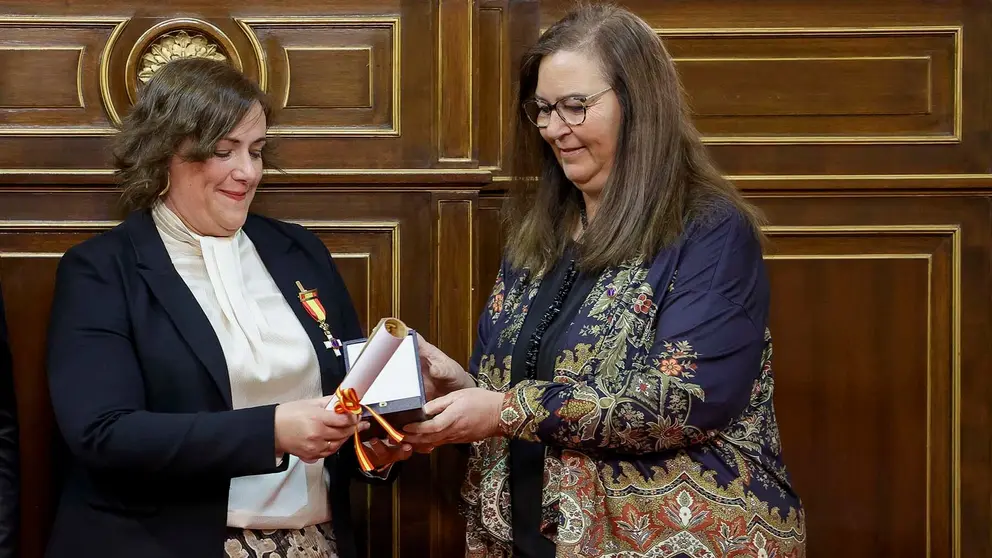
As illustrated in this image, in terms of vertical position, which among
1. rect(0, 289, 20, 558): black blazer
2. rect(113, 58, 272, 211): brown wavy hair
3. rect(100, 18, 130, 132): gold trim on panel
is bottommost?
rect(0, 289, 20, 558): black blazer

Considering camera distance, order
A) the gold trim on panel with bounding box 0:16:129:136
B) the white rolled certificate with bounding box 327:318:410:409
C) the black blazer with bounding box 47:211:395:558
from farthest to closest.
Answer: the gold trim on panel with bounding box 0:16:129:136 < the black blazer with bounding box 47:211:395:558 < the white rolled certificate with bounding box 327:318:410:409

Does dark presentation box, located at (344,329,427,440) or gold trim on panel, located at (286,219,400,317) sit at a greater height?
gold trim on panel, located at (286,219,400,317)

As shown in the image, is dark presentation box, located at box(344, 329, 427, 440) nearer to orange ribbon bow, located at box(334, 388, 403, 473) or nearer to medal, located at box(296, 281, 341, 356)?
orange ribbon bow, located at box(334, 388, 403, 473)

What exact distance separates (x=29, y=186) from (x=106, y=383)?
2.95ft

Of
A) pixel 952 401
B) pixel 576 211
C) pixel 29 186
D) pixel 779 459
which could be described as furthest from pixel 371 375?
pixel 952 401

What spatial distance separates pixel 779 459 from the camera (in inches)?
96.6

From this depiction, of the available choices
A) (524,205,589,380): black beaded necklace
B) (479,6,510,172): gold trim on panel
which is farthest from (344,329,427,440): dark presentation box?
(479,6,510,172): gold trim on panel

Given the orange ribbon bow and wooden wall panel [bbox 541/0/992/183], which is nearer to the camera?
the orange ribbon bow

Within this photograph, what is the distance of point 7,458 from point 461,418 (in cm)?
106

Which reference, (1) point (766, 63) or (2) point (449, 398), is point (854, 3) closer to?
(1) point (766, 63)

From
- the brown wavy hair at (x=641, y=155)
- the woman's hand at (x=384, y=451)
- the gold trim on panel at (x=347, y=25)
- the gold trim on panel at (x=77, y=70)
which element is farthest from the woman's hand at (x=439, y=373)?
the gold trim on panel at (x=77, y=70)

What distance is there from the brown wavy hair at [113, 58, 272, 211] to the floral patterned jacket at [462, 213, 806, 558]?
95cm

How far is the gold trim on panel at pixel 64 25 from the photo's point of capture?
302cm

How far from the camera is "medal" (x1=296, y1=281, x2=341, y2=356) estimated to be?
2.69 m
